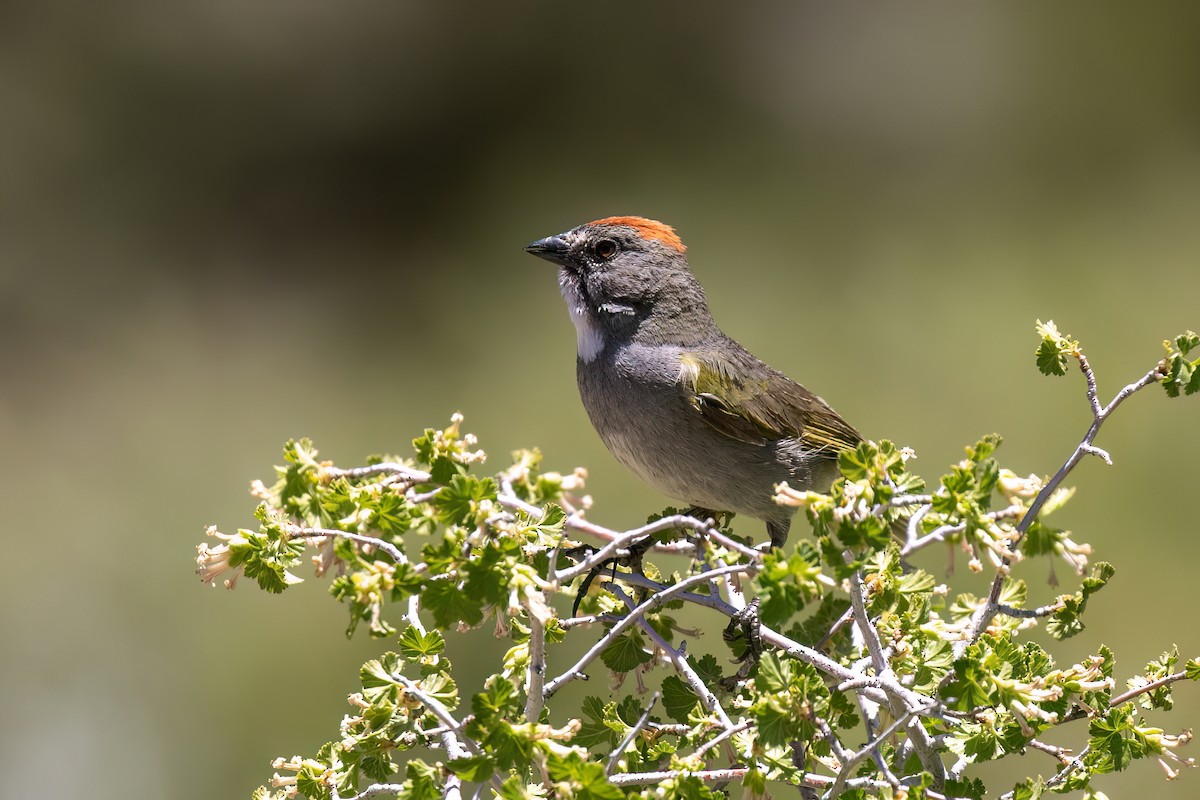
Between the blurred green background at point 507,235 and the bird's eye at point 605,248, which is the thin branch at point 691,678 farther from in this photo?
the blurred green background at point 507,235

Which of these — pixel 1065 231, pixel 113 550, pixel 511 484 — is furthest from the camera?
pixel 1065 231

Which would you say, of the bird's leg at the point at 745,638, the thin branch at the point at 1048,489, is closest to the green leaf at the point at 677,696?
the bird's leg at the point at 745,638

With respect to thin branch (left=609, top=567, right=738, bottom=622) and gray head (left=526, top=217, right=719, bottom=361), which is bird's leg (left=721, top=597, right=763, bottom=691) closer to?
thin branch (left=609, top=567, right=738, bottom=622)

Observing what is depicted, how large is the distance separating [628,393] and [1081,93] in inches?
292

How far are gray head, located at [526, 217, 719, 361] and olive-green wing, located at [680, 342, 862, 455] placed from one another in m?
0.15

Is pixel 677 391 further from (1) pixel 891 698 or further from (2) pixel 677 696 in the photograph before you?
(1) pixel 891 698

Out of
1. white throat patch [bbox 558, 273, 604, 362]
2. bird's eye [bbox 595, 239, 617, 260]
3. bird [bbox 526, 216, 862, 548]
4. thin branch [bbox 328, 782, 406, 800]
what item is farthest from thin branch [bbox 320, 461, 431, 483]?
bird's eye [bbox 595, 239, 617, 260]

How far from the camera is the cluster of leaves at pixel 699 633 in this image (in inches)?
59.3

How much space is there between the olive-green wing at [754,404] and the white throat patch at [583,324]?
26cm

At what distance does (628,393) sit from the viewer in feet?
10.1

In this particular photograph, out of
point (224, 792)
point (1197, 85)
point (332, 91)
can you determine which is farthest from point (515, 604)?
point (1197, 85)

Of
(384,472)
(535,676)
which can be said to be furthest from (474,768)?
(384,472)

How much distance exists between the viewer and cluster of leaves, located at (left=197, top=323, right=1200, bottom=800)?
1506 millimetres

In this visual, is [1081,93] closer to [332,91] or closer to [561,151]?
[561,151]
